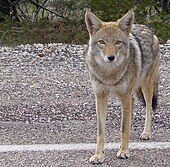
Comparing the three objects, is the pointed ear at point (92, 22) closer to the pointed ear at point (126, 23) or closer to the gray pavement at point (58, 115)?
the pointed ear at point (126, 23)

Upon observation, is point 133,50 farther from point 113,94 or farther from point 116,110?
point 116,110

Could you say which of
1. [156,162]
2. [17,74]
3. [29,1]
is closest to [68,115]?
[156,162]

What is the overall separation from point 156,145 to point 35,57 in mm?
5832

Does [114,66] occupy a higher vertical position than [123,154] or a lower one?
higher

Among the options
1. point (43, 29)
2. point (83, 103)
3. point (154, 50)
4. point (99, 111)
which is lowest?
→ point (43, 29)

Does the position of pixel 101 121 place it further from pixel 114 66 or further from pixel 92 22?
pixel 92 22

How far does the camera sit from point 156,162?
547 centimetres

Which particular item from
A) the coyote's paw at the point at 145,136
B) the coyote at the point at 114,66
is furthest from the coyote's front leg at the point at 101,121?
the coyote's paw at the point at 145,136

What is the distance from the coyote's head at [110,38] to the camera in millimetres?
5492

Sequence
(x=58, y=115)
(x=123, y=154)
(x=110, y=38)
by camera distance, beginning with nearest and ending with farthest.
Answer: (x=110, y=38) < (x=123, y=154) < (x=58, y=115)

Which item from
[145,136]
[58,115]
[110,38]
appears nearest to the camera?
[110,38]

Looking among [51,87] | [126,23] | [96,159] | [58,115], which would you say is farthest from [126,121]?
[51,87]

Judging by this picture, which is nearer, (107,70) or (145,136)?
(107,70)

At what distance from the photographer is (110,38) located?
554 cm
